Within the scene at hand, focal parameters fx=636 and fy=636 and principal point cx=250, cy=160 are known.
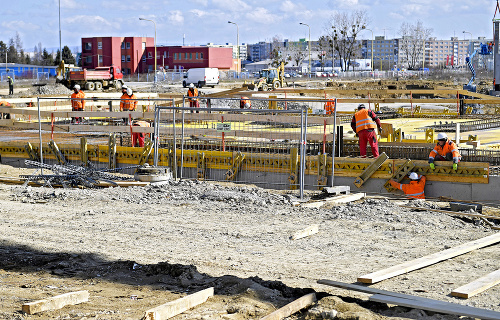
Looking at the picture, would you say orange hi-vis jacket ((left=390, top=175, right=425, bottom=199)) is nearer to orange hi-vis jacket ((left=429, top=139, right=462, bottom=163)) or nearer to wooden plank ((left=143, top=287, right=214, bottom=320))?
orange hi-vis jacket ((left=429, top=139, right=462, bottom=163))

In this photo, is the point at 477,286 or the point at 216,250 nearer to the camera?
the point at 477,286

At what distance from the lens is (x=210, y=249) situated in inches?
334

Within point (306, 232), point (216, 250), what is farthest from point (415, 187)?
point (216, 250)

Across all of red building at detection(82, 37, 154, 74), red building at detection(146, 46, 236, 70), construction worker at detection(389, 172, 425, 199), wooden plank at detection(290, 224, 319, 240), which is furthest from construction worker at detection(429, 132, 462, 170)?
red building at detection(82, 37, 154, 74)

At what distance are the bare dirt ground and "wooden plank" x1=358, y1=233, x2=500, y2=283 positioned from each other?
9cm

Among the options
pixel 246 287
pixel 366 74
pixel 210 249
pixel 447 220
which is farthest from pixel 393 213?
pixel 366 74

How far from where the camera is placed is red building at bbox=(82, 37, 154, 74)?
9294 cm

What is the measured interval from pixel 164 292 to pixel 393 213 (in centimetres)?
516

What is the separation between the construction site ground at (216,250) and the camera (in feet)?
20.2

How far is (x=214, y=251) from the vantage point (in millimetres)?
8383

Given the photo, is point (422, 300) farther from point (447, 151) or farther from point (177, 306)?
point (447, 151)

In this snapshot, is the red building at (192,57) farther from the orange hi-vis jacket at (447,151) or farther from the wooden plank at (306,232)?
the wooden plank at (306,232)

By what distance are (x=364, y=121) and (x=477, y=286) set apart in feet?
28.0

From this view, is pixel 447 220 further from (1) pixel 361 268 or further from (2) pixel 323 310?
(2) pixel 323 310
